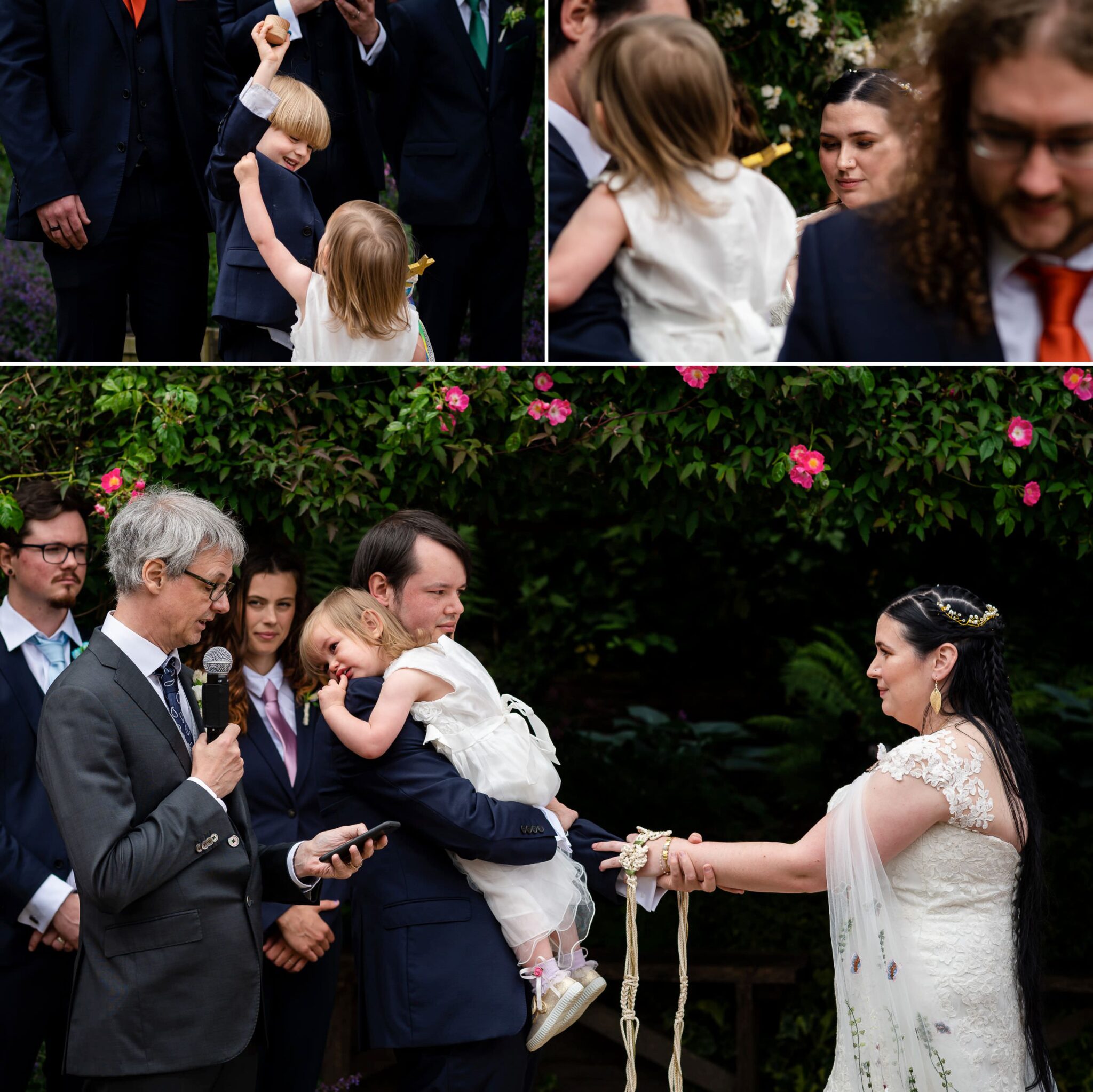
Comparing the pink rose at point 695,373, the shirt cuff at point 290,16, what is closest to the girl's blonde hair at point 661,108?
the pink rose at point 695,373

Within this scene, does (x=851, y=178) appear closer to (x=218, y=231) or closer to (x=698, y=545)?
(x=218, y=231)

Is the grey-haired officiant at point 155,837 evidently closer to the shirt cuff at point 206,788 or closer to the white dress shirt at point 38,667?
the shirt cuff at point 206,788

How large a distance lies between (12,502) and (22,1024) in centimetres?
143

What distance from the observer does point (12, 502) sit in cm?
355

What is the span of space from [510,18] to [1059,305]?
186 cm

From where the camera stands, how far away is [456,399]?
12.6 feet

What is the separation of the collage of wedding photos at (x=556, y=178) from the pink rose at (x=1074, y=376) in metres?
0.07

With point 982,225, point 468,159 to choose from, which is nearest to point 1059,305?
point 982,225

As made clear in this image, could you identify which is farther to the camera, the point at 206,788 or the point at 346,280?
the point at 346,280

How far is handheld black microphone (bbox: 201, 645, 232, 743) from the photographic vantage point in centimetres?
256

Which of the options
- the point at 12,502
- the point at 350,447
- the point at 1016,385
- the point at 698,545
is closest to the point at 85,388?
the point at 12,502

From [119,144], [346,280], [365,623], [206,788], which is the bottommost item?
[206,788]

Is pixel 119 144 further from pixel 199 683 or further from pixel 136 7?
pixel 199 683

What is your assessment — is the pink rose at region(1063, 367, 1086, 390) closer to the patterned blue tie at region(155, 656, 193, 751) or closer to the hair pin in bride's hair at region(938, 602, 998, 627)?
the hair pin in bride's hair at region(938, 602, 998, 627)
